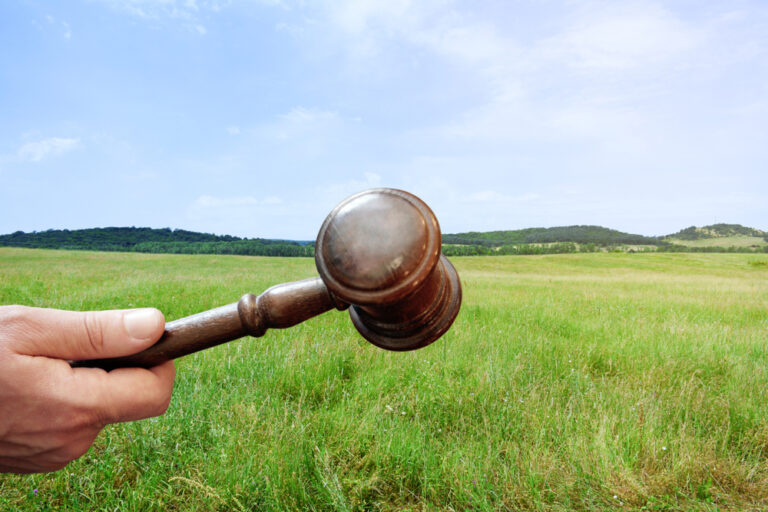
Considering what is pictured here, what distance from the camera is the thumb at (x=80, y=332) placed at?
3.88ft

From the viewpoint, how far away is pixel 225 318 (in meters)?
1.40

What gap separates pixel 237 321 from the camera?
4.56 ft

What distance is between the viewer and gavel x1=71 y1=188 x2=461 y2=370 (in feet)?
3.46

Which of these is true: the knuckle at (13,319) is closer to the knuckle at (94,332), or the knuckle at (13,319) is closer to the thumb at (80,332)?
the thumb at (80,332)

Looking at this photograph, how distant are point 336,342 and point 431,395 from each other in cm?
169

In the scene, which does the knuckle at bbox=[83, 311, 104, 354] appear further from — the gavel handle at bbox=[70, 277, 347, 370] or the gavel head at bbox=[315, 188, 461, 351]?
the gavel head at bbox=[315, 188, 461, 351]

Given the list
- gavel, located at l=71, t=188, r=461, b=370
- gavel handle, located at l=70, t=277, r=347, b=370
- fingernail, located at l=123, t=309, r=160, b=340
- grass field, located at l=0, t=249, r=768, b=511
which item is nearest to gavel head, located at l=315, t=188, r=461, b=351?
gavel, located at l=71, t=188, r=461, b=370

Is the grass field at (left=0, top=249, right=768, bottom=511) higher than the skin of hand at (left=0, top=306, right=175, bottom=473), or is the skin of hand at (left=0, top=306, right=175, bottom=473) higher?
the skin of hand at (left=0, top=306, right=175, bottom=473)

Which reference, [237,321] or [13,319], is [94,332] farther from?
[237,321]

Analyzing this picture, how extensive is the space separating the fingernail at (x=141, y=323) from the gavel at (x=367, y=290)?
3.0 inches

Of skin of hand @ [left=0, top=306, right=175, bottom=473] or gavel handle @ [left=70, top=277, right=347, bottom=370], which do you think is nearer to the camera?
skin of hand @ [left=0, top=306, right=175, bottom=473]

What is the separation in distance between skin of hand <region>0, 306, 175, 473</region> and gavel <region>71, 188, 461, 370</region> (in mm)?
79

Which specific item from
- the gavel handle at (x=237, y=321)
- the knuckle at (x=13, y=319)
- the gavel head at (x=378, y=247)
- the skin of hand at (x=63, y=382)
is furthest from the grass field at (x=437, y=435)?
the gavel head at (x=378, y=247)

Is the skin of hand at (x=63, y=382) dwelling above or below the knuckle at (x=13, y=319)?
below
